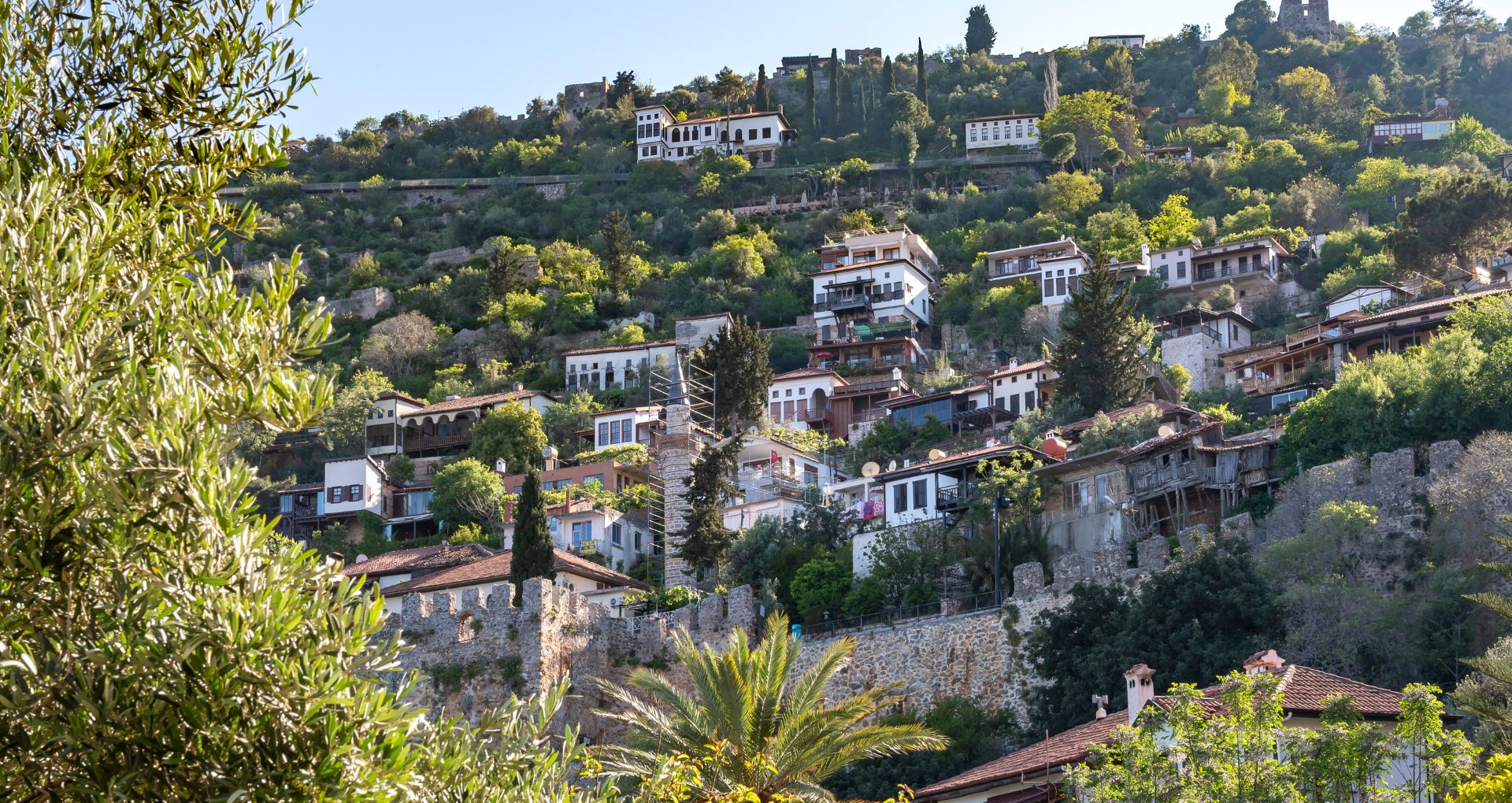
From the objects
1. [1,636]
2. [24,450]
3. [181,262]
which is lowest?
[1,636]

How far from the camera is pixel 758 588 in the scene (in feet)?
162

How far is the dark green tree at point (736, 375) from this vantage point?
6462 cm

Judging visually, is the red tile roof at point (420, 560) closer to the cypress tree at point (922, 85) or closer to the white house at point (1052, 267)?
the white house at point (1052, 267)

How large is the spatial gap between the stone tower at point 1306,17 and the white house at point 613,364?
8478 cm

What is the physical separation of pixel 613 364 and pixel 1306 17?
89362mm

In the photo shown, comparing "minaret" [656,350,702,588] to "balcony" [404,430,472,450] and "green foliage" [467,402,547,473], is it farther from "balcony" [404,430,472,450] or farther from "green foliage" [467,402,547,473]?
"balcony" [404,430,472,450]

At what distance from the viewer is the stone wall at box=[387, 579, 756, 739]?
43.8 metres

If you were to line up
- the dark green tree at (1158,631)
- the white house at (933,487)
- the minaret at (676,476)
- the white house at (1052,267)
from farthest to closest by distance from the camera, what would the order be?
the white house at (1052,267), the minaret at (676,476), the white house at (933,487), the dark green tree at (1158,631)

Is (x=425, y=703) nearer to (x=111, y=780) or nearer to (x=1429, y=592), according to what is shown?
(x=1429, y=592)

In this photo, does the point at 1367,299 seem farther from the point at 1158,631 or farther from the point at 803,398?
the point at 1158,631

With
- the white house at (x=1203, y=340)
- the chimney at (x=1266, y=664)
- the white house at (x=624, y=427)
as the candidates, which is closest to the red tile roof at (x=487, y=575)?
the white house at (x=624, y=427)

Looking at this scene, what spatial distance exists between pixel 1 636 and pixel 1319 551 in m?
32.8

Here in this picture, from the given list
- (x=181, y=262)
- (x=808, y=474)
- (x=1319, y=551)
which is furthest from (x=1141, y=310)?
(x=181, y=262)

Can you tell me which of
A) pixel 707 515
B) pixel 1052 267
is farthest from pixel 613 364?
pixel 707 515
